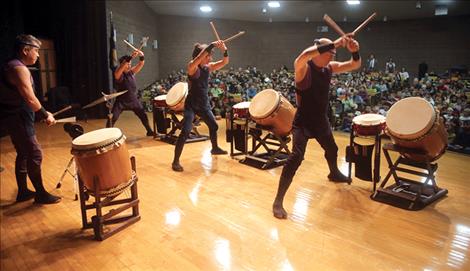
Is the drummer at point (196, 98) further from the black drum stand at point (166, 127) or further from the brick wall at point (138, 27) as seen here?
the brick wall at point (138, 27)

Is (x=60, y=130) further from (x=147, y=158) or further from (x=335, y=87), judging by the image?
(x=335, y=87)

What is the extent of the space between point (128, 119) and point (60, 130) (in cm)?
180

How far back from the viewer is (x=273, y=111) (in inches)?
169

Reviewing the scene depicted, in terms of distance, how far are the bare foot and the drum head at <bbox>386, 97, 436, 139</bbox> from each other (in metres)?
1.22

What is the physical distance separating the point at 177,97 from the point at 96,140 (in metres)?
3.22

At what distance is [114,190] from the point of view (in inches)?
112

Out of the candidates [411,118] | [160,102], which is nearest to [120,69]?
[160,102]

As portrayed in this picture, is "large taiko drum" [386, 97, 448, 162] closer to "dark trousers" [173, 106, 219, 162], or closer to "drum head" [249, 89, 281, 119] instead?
"drum head" [249, 89, 281, 119]

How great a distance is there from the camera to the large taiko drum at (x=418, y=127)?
10.5ft

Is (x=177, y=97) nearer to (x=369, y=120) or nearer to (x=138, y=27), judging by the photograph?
(x=369, y=120)

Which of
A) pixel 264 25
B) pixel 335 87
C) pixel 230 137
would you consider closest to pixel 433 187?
pixel 230 137

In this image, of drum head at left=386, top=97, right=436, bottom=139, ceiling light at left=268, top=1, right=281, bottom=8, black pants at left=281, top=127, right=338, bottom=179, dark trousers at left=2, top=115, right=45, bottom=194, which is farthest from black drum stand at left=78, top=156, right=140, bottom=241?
ceiling light at left=268, top=1, right=281, bottom=8

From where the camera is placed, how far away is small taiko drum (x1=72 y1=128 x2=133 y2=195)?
2656mm

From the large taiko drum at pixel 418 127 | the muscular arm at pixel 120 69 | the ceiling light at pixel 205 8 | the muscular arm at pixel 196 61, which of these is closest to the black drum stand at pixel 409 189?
the large taiko drum at pixel 418 127
